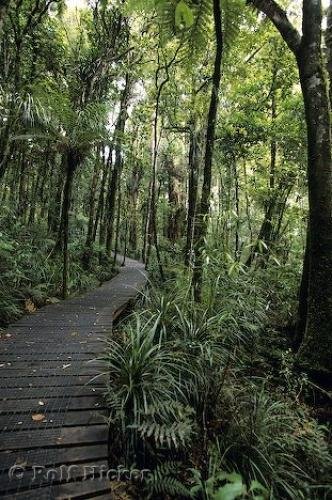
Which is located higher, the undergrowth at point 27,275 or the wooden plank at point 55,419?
the undergrowth at point 27,275

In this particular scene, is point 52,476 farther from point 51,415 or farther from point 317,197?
point 317,197

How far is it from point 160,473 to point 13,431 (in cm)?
119

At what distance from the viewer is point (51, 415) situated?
10.1 ft

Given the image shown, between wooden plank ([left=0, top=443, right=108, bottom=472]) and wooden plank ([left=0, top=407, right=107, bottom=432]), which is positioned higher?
wooden plank ([left=0, top=407, right=107, bottom=432])

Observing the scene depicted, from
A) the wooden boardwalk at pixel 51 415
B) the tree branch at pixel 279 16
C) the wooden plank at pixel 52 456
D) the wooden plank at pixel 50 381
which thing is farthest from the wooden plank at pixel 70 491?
the tree branch at pixel 279 16

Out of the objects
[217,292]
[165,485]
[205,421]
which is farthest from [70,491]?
[217,292]

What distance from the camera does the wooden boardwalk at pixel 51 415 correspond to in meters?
2.41

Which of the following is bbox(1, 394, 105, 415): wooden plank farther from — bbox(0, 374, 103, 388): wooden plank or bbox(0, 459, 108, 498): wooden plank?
bbox(0, 459, 108, 498): wooden plank

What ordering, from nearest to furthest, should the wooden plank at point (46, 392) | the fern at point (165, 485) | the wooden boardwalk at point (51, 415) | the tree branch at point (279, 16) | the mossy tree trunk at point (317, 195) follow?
the wooden boardwalk at point (51, 415) < the fern at point (165, 485) < the wooden plank at point (46, 392) < the mossy tree trunk at point (317, 195) < the tree branch at point (279, 16)

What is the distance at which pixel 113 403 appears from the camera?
10.4 ft

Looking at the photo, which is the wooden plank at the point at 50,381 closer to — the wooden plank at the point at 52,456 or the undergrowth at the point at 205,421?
the undergrowth at the point at 205,421

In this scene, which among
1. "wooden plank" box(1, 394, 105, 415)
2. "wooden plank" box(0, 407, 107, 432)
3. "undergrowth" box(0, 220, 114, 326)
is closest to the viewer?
"wooden plank" box(0, 407, 107, 432)

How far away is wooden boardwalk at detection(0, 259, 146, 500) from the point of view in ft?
7.89

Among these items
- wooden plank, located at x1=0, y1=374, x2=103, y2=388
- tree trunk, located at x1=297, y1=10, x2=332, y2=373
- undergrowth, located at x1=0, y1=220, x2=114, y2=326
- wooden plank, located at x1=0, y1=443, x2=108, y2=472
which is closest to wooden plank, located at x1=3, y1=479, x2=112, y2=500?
wooden plank, located at x1=0, y1=443, x2=108, y2=472
